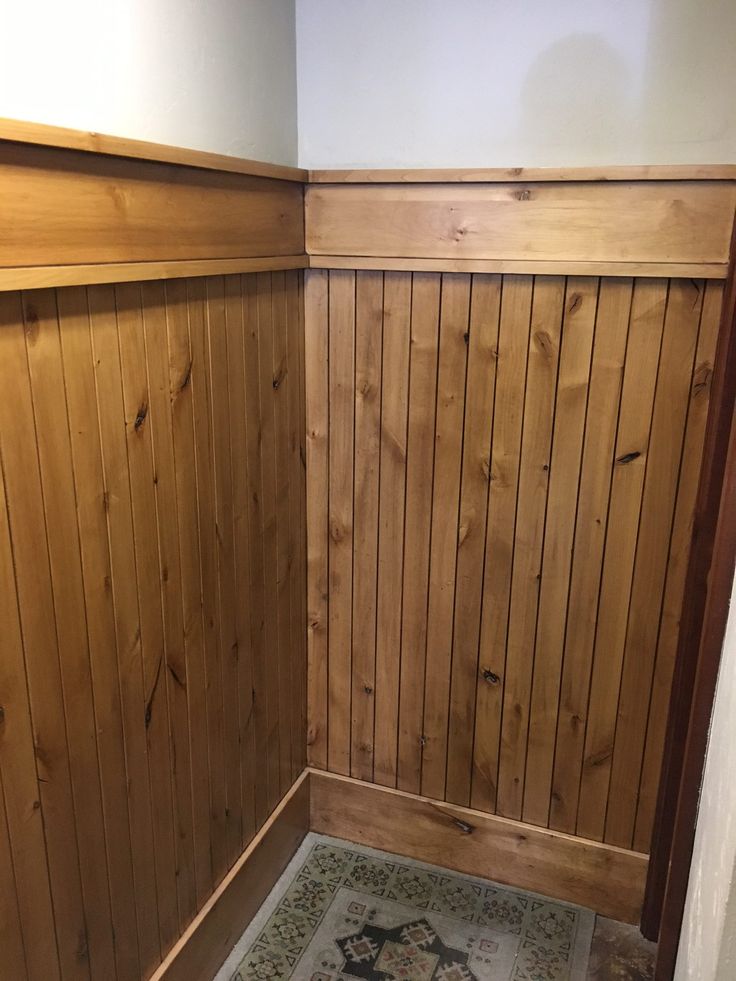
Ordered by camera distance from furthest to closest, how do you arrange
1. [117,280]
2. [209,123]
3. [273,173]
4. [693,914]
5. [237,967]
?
1. [237,967]
2. [273,173]
3. [209,123]
4. [117,280]
5. [693,914]

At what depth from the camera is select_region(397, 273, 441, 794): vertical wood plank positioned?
1851 mm

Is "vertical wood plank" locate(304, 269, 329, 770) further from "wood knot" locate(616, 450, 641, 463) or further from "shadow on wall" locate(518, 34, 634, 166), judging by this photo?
"wood knot" locate(616, 450, 641, 463)

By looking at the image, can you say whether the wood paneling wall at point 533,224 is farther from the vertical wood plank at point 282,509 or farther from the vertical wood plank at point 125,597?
the vertical wood plank at point 125,597

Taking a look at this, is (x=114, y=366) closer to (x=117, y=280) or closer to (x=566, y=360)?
(x=117, y=280)

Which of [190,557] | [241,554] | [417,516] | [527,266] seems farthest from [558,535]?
[190,557]

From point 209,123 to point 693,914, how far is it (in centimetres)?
150

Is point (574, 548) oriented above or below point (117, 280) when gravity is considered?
below

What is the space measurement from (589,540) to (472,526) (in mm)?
268

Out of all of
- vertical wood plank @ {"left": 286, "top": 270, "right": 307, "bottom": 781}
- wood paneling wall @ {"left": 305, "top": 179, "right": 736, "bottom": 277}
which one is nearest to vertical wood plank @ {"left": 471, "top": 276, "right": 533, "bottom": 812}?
wood paneling wall @ {"left": 305, "top": 179, "right": 736, "bottom": 277}

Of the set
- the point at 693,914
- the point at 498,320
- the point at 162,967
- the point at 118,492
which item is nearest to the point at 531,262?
the point at 498,320

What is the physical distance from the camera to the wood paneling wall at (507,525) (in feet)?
5.71

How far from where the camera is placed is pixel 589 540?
1.84 meters

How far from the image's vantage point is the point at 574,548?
6.10 feet

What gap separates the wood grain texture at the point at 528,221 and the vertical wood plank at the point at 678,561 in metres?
0.13
